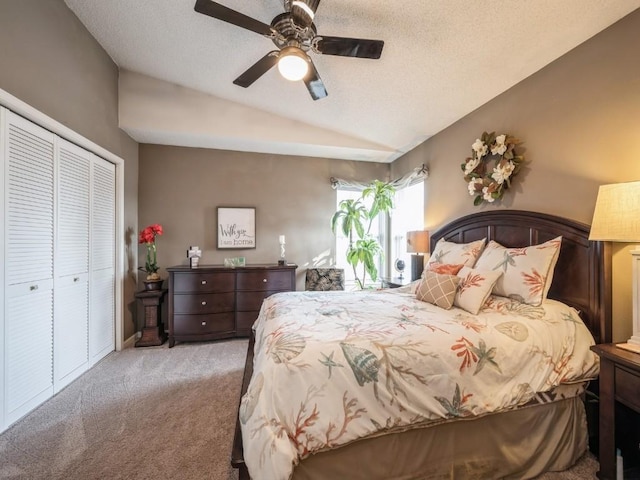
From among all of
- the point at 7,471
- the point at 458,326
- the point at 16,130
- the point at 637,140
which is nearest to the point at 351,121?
the point at 637,140

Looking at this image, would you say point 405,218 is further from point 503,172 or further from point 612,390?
point 612,390

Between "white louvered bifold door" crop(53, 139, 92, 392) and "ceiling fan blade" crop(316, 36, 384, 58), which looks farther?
"white louvered bifold door" crop(53, 139, 92, 392)

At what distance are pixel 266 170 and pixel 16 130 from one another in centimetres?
258

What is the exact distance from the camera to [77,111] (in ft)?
8.23

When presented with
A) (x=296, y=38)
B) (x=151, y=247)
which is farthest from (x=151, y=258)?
(x=296, y=38)

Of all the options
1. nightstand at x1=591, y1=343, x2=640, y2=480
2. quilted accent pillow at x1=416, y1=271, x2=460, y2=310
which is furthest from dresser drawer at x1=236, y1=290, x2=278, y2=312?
nightstand at x1=591, y1=343, x2=640, y2=480

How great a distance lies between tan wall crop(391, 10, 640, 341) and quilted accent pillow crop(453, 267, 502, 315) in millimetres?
670

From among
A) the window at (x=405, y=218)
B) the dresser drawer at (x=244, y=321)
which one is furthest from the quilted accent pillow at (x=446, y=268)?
the dresser drawer at (x=244, y=321)

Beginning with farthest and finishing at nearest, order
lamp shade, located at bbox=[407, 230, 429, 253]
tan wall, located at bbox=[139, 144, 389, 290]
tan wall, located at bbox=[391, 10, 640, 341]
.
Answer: tan wall, located at bbox=[139, 144, 389, 290] < lamp shade, located at bbox=[407, 230, 429, 253] < tan wall, located at bbox=[391, 10, 640, 341]

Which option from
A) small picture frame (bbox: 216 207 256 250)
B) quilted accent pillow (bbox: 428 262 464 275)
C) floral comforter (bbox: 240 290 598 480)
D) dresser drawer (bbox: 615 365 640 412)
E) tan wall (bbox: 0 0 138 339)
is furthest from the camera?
small picture frame (bbox: 216 207 256 250)

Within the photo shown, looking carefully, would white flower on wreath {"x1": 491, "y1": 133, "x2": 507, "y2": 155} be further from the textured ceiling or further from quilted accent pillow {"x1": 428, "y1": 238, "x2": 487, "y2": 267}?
quilted accent pillow {"x1": 428, "y1": 238, "x2": 487, "y2": 267}

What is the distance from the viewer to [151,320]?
3.38m

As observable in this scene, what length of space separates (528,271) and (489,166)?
1.20m

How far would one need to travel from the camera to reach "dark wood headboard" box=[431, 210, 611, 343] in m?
1.66
